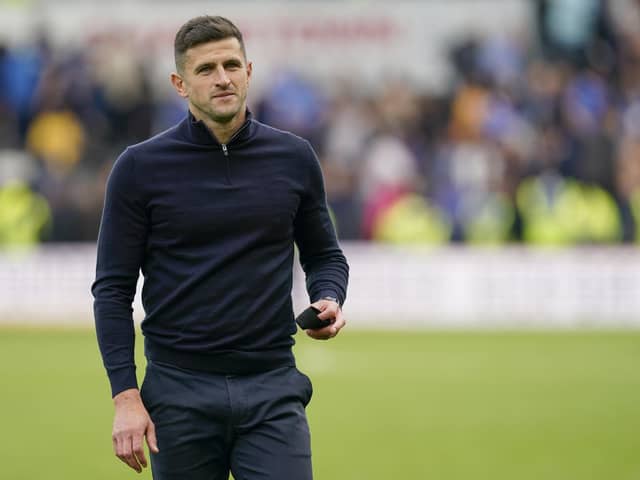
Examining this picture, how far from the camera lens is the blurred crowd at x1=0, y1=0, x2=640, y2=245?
1830 centimetres

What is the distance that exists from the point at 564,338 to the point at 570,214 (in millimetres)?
2710

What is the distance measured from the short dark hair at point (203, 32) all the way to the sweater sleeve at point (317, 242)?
50 centimetres

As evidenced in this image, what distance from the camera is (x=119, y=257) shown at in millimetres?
4477

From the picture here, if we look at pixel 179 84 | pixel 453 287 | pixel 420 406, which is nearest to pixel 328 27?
pixel 453 287

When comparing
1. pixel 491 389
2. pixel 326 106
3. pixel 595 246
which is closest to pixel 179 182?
pixel 491 389

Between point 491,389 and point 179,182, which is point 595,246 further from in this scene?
point 179,182

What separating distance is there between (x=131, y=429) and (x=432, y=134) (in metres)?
15.8

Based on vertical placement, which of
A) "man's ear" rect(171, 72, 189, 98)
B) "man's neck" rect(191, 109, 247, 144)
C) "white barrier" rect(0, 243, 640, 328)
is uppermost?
"man's ear" rect(171, 72, 189, 98)

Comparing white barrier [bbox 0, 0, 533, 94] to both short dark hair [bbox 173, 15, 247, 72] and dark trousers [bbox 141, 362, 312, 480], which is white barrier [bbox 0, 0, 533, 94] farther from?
dark trousers [bbox 141, 362, 312, 480]

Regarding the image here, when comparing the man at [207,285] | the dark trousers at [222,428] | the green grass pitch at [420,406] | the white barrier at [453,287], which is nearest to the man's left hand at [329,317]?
the man at [207,285]

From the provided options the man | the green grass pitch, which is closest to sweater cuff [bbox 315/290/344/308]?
the man

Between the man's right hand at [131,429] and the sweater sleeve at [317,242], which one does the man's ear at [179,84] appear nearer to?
the sweater sleeve at [317,242]

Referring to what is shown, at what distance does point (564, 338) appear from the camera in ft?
52.6

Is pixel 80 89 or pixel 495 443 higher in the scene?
pixel 80 89
